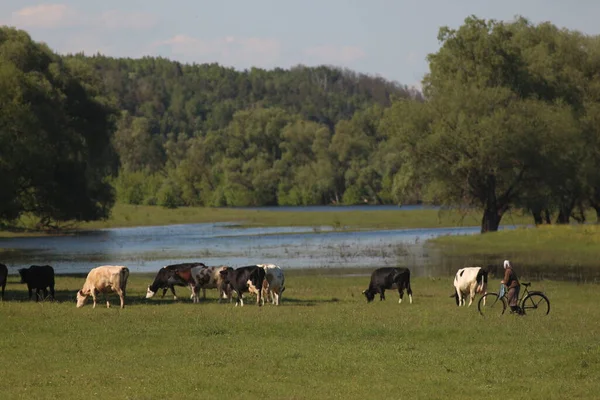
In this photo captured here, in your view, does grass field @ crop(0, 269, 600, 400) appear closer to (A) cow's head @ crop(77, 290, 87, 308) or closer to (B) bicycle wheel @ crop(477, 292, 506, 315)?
(A) cow's head @ crop(77, 290, 87, 308)

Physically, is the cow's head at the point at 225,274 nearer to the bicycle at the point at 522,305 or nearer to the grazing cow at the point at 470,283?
the grazing cow at the point at 470,283

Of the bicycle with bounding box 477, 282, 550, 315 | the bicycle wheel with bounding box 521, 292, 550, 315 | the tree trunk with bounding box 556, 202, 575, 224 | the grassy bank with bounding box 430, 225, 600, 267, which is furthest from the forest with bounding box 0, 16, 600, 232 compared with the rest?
the bicycle wheel with bounding box 521, 292, 550, 315

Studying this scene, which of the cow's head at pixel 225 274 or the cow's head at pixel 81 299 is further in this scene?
the cow's head at pixel 225 274

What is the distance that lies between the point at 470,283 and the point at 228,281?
23.3 feet

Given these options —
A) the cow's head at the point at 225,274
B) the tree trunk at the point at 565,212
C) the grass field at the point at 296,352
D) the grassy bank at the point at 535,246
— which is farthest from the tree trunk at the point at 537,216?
the cow's head at the point at 225,274

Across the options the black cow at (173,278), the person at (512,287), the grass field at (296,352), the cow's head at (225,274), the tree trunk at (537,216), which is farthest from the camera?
the tree trunk at (537,216)

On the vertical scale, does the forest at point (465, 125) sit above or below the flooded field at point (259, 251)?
above

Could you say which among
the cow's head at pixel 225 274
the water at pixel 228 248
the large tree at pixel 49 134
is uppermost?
the large tree at pixel 49 134

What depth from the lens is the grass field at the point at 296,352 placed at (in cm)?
1616

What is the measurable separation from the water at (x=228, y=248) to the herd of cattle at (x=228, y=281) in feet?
48.7

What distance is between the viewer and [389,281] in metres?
30.5

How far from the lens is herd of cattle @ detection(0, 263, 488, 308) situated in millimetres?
28531

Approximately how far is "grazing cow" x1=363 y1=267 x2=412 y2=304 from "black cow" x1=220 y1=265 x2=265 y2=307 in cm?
362

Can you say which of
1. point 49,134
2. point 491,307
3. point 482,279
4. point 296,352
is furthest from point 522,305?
point 49,134
